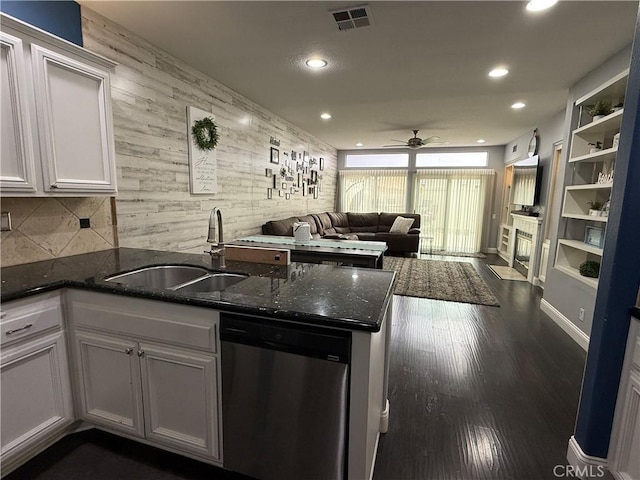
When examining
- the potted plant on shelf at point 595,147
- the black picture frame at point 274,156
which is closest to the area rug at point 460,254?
the potted plant on shelf at point 595,147

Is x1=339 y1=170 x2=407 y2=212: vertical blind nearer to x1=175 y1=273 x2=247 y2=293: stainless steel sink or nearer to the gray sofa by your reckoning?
the gray sofa

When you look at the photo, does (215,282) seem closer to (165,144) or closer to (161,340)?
(161,340)

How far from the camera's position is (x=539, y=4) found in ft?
6.69

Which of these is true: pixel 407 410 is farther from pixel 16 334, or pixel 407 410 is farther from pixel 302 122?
pixel 302 122

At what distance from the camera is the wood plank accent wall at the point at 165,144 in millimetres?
2455

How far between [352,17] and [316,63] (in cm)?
84

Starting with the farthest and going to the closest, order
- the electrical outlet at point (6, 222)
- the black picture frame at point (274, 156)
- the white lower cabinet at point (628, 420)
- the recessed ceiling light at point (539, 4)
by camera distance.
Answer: the black picture frame at point (274, 156) → the recessed ceiling light at point (539, 4) → the electrical outlet at point (6, 222) → the white lower cabinet at point (628, 420)

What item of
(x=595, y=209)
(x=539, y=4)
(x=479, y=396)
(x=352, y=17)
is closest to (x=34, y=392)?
(x=479, y=396)

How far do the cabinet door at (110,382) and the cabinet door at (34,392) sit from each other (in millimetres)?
84

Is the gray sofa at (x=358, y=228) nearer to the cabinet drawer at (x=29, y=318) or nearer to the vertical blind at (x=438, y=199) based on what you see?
the vertical blind at (x=438, y=199)

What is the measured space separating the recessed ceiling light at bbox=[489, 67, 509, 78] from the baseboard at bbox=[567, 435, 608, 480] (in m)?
3.09

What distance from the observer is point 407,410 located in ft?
6.61

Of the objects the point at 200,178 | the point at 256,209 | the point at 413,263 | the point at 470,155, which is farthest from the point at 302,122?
the point at 470,155

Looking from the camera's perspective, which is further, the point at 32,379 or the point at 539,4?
the point at 539,4
